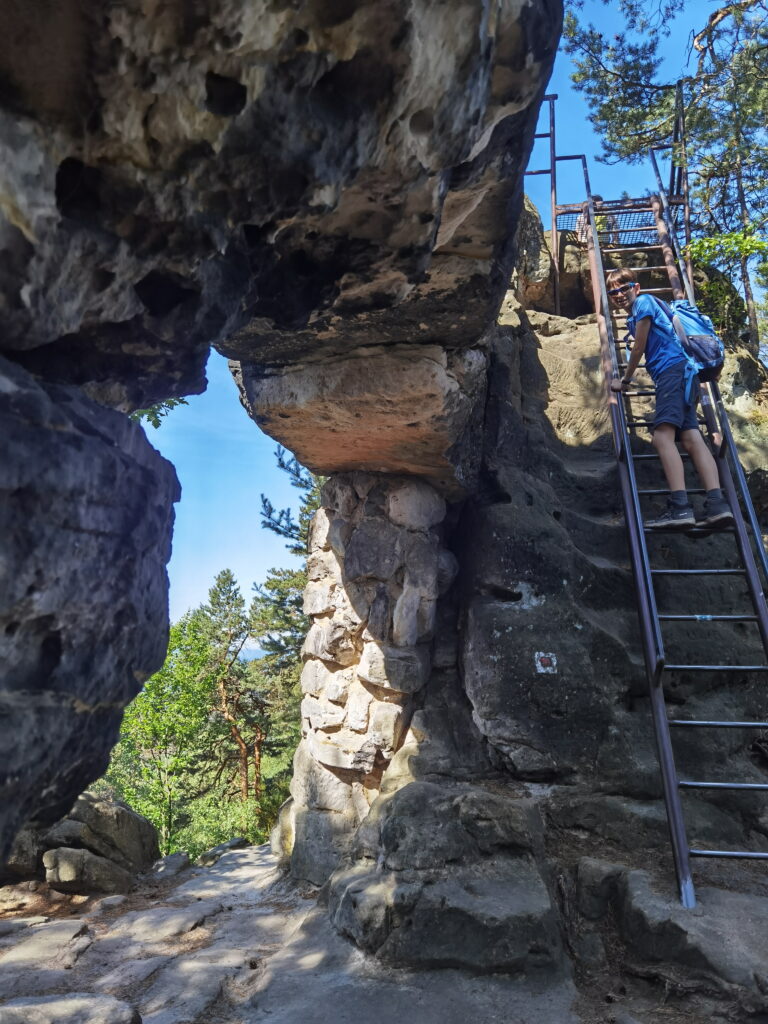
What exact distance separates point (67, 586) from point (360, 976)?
2903 mm

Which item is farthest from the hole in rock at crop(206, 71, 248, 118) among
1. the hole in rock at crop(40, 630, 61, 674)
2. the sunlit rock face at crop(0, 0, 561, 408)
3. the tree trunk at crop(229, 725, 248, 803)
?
the tree trunk at crop(229, 725, 248, 803)

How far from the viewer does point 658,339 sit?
205 inches

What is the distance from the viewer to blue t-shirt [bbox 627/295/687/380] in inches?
200

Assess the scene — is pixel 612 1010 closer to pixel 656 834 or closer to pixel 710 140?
pixel 656 834

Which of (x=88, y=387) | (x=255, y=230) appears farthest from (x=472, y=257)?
(x=88, y=387)

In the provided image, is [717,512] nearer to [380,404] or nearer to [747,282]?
[380,404]

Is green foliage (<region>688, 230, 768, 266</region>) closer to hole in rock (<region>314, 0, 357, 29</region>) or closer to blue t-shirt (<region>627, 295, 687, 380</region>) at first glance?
blue t-shirt (<region>627, 295, 687, 380</region>)

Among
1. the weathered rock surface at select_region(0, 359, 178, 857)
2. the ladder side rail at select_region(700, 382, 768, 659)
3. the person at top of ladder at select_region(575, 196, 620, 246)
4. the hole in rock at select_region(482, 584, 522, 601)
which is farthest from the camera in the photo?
the person at top of ladder at select_region(575, 196, 620, 246)

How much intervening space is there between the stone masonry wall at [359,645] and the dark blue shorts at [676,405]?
7.38ft

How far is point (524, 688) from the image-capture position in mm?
5309

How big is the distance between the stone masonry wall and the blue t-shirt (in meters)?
2.28

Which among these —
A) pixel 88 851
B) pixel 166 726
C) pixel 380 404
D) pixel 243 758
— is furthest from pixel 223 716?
pixel 380 404

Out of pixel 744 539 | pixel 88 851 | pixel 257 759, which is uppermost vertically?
pixel 744 539

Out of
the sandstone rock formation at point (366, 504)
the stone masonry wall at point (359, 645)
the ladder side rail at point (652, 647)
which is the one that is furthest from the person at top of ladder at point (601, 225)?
the stone masonry wall at point (359, 645)
